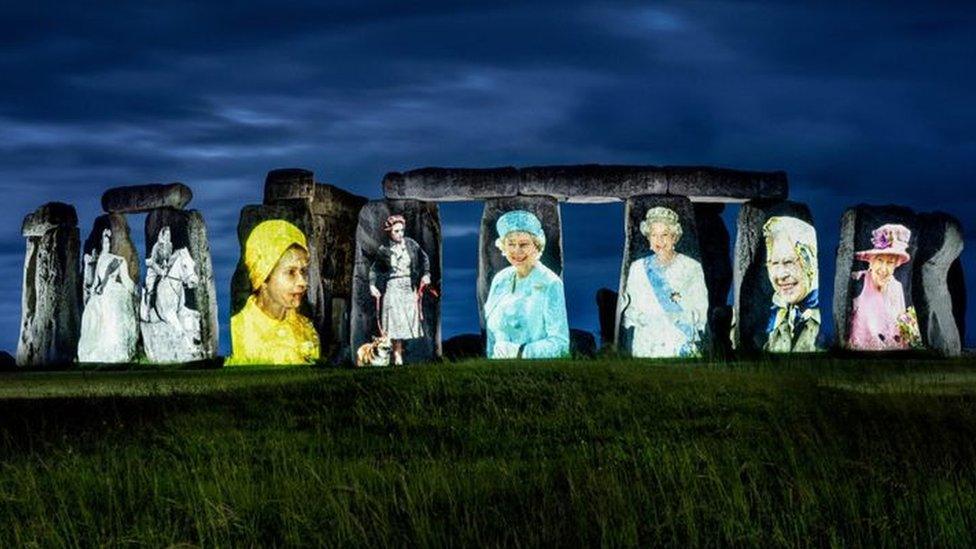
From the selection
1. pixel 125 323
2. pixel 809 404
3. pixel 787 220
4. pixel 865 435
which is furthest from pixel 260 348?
pixel 865 435

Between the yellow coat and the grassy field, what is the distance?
22.4 feet

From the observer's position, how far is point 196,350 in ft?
76.9

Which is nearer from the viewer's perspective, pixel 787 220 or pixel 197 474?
pixel 197 474

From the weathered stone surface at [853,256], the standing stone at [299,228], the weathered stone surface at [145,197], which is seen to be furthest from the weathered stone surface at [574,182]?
the weathered stone surface at [145,197]

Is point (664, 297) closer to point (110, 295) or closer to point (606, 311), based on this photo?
point (606, 311)

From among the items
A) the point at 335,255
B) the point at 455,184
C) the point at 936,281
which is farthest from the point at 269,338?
the point at 936,281

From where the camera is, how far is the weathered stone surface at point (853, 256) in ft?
75.9

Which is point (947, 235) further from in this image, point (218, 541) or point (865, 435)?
point (218, 541)

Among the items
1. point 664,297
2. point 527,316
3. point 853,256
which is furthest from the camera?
point 853,256

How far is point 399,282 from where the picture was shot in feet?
73.6

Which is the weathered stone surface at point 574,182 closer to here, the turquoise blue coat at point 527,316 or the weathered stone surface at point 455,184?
the weathered stone surface at point 455,184

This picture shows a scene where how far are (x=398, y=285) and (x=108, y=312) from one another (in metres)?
6.48

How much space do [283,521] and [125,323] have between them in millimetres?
18295

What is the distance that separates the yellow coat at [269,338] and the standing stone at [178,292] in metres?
0.80
